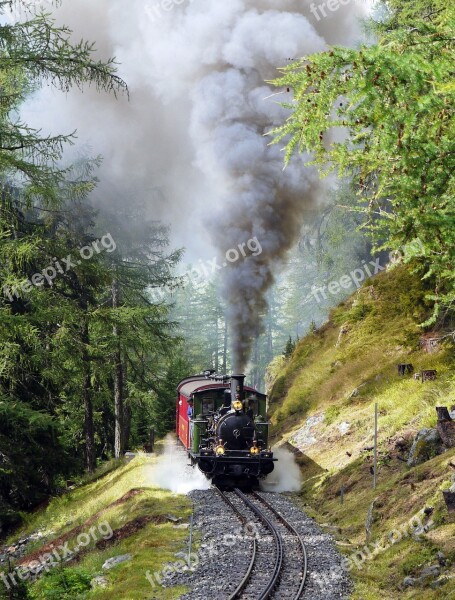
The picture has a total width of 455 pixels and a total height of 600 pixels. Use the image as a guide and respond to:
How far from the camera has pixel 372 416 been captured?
23.0 metres

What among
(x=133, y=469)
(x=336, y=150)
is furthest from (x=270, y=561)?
(x=133, y=469)

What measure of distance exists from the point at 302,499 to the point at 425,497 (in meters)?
6.36

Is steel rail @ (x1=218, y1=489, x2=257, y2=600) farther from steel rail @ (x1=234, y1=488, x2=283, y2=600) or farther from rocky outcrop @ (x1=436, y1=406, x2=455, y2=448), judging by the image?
rocky outcrop @ (x1=436, y1=406, x2=455, y2=448)

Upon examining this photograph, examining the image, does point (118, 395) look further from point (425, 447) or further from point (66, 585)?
point (66, 585)

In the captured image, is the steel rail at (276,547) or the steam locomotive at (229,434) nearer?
the steel rail at (276,547)

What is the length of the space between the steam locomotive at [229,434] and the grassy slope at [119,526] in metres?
1.51

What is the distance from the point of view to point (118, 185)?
119 ft

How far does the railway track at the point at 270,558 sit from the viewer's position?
11.6 m

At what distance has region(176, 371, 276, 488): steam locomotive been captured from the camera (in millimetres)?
19656

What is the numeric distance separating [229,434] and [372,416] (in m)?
5.82

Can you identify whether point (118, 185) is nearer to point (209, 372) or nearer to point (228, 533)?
point (209, 372)

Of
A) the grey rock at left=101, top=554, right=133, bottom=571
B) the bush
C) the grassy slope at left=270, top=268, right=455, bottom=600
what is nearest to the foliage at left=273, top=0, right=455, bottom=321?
the grassy slope at left=270, top=268, right=455, bottom=600

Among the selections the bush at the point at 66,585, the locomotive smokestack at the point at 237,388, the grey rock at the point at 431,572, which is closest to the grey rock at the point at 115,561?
the bush at the point at 66,585

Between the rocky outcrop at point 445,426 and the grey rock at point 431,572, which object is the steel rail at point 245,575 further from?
the rocky outcrop at point 445,426
